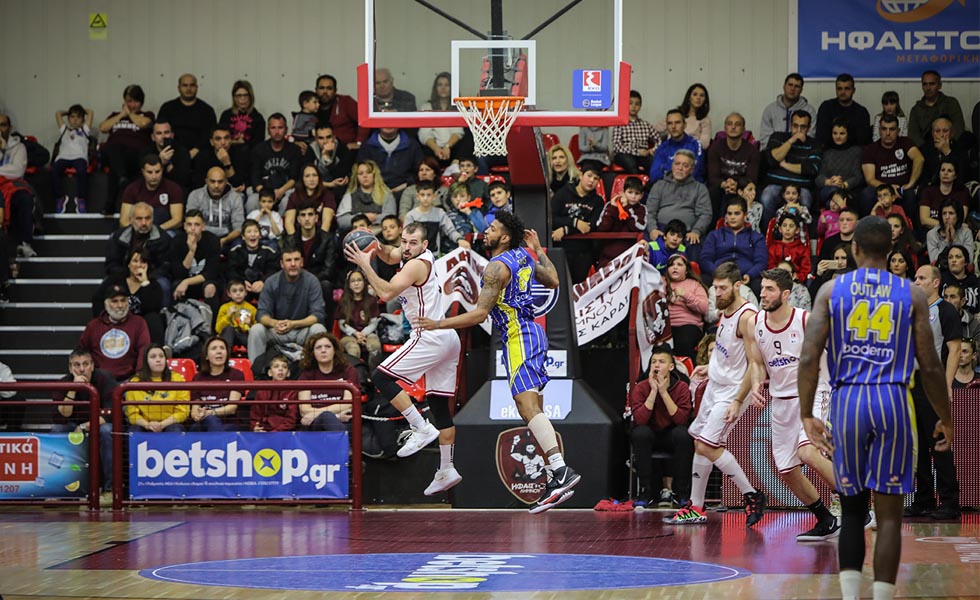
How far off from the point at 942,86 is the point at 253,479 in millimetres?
11296

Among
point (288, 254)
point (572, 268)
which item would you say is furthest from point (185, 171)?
point (572, 268)

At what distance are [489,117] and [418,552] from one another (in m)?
3.92

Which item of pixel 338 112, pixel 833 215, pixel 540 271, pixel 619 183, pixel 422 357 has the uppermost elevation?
pixel 338 112

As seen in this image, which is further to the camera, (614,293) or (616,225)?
(616,225)

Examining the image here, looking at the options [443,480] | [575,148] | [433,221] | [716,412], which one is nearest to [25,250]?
[433,221]

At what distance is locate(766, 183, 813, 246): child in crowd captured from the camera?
14947mm

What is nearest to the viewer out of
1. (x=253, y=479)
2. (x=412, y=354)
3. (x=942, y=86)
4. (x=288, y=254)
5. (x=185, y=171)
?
(x=412, y=354)

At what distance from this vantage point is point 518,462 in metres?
12.4

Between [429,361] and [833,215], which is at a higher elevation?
[833,215]

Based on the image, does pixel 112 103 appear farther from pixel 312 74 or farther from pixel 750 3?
pixel 750 3

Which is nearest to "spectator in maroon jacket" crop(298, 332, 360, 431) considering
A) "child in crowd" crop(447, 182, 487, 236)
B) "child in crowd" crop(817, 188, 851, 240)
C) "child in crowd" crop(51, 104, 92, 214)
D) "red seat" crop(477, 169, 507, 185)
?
"child in crowd" crop(447, 182, 487, 236)

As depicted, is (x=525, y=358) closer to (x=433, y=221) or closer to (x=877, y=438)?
(x=877, y=438)

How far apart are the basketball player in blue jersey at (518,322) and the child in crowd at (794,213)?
5561 millimetres

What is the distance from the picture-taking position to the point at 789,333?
9.78m
